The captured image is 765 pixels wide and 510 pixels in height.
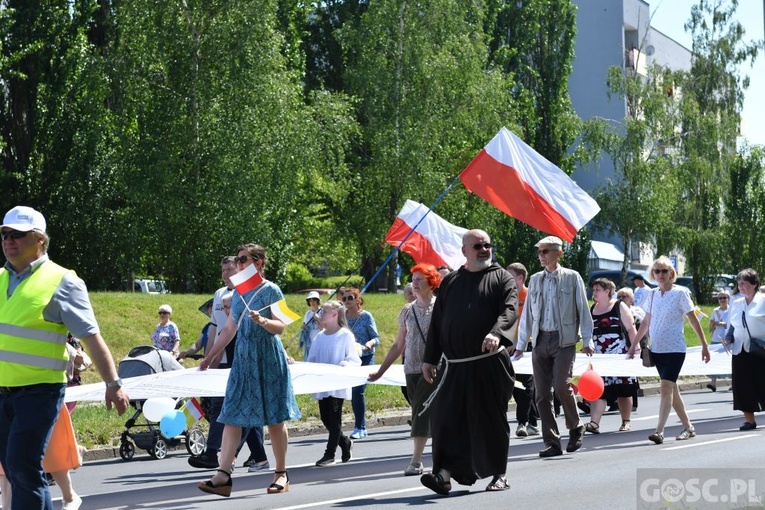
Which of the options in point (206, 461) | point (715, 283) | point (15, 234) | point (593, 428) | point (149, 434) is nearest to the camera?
point (15, 234)

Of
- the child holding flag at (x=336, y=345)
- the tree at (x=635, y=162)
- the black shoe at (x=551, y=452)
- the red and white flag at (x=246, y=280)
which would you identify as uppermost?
the tree at (x=635, y=162)

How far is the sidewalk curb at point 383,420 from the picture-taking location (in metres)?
16.0

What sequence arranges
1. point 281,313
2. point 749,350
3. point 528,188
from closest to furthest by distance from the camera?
point 281,313 → point 528,188 → point 749,350

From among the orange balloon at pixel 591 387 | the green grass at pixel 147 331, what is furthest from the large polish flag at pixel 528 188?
the green grass at pixel 147 331

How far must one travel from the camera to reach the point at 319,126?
143 feet

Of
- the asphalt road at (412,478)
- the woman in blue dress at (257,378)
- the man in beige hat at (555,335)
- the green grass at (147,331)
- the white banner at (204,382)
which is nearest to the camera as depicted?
the asphalt road at (412,478)

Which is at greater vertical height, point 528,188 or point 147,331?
point 528,188

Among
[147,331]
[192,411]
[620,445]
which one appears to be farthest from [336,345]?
[147,331]

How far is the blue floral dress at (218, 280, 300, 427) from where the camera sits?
34.7 feet

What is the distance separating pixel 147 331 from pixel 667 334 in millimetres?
17016

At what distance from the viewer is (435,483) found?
10.0 m

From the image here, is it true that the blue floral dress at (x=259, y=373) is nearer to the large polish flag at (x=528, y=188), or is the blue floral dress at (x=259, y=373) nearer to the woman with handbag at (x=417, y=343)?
the woman with handbag at (x=417, y=343)

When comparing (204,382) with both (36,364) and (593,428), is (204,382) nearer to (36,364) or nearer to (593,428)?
(593,428)

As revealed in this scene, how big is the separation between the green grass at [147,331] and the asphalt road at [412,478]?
1212 mm
